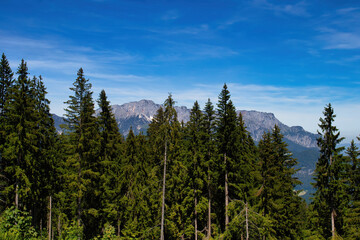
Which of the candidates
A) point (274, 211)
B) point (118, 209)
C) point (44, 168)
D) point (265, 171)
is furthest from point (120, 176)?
point (274, 211)

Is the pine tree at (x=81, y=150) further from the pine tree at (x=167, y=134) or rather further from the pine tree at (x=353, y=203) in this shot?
the pine tree at (x=353, y=203)

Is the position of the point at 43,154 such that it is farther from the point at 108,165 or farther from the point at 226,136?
the point at 226,136

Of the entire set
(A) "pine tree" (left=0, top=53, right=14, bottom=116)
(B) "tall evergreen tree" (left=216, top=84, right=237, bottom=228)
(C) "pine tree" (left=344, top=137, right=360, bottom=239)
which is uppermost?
(A) "pine tree" (left=0, top=53, right=14, bottom=116)

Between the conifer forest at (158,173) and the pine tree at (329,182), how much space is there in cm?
9

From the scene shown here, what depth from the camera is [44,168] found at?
23.5 metres

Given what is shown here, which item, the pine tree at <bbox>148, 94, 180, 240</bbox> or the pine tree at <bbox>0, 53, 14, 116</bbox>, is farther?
the pine tree at <bbox>0, 53, 14, 116</bbox>

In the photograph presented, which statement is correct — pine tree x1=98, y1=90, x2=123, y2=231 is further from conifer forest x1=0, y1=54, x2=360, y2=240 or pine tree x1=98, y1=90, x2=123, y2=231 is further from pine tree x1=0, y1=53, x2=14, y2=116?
pine tree x1=0, y1=53, x2=14, y2=116

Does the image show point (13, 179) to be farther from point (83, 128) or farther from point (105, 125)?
point (105, 125)

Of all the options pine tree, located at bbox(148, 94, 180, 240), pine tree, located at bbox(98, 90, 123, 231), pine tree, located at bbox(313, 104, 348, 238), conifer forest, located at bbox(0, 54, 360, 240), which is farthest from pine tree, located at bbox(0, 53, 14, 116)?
pine tree, located at bbox(313, 104, 348, 238)

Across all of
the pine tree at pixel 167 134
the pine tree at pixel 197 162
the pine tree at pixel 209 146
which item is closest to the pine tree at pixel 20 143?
the pine tree at pixel 167 134

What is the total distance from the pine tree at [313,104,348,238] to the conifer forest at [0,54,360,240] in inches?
3.5

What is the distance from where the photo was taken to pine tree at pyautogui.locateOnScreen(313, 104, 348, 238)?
75.9ft

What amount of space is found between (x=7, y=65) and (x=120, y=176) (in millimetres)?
18281

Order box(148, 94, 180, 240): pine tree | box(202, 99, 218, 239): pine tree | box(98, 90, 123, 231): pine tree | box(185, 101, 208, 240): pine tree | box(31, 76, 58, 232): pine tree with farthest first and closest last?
box(202, 99, 218, 239): pine tree, box(185, 101, 208, 240): pine tree, box(98, 90, 123, 231): pine tree, box(31, 76, 58, 232): pine tree, box(148, 94, 180, 240): pine tree
